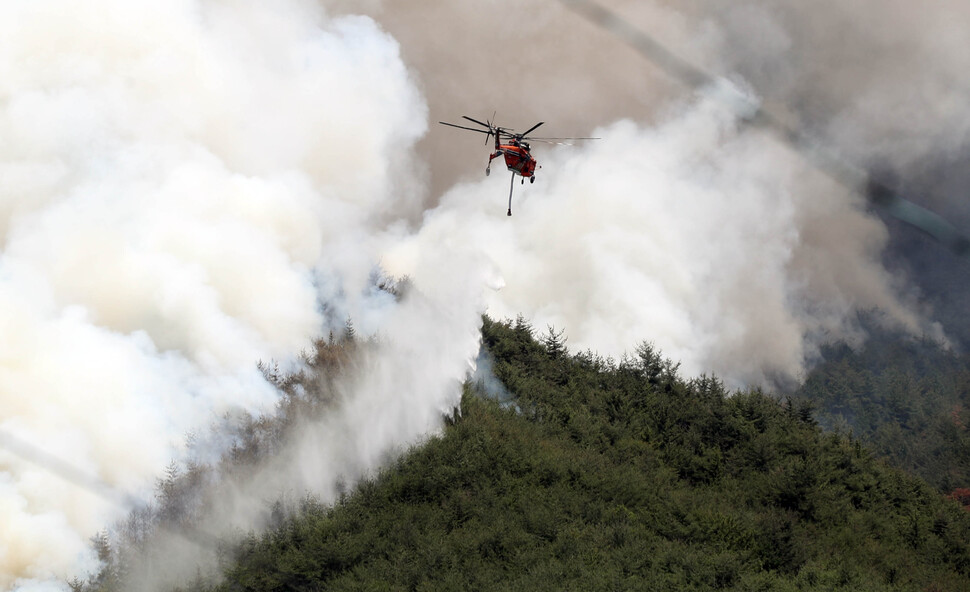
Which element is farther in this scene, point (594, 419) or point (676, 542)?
point (594, 419)

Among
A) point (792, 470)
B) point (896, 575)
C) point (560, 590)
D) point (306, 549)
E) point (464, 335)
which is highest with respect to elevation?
point (464, 335)

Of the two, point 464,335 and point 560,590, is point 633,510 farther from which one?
point 464,335

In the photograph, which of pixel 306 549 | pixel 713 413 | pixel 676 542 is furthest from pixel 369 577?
pixel 713 413

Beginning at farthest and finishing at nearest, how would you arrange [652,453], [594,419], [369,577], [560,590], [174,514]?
[594,419]
[652,453]
[174,514]
[369,577]
[560,590]
